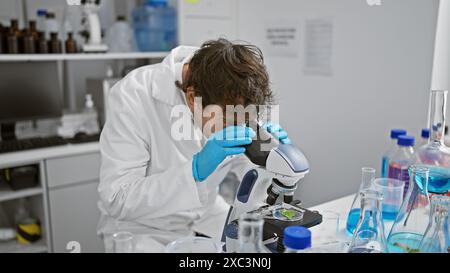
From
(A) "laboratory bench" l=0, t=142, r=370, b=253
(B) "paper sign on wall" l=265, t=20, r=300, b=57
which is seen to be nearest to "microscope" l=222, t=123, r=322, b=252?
(B) "paper sign on wall" l=265, t=20, r=300, b=57

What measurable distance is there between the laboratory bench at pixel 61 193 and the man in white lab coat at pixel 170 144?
751 mm

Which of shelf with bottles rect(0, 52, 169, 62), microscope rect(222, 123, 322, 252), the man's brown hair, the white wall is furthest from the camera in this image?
shelf with bottles rect(0, 52, 169, 62)

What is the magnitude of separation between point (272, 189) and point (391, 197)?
15.0 inches

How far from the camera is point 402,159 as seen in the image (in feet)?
3.93

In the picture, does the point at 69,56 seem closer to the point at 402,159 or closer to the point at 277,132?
the point at 277,132

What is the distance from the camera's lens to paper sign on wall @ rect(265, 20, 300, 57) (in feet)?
5.36

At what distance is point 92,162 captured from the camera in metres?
2.04

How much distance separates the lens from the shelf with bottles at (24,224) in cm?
194

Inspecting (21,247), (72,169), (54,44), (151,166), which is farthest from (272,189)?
(54,44)

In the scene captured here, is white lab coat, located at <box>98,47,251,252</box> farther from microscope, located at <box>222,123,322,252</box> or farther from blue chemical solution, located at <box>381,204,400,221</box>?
blue chemical solution, located at <box>381,204,400,221</box>

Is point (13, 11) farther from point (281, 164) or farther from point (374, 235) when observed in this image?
point (374, 235)

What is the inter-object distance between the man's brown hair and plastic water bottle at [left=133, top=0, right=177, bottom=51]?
60.5 inches

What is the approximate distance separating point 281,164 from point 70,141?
153 centimetres
